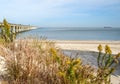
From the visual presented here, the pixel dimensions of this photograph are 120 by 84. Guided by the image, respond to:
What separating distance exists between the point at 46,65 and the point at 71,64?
144 cm

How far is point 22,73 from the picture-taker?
592 centimetres

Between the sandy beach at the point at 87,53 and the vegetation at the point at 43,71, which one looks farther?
the sandy beach at the point at 87,53

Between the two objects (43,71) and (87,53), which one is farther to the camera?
(87,53)

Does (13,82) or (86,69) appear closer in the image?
(13,82)

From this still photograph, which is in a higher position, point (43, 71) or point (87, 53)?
point (43, 71)

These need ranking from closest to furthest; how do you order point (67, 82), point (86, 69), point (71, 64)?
point (71, 64), point (67, 82), point (86, 69)

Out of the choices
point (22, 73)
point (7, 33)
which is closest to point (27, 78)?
point (22, 73)

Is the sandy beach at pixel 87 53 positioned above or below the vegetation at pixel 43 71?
below

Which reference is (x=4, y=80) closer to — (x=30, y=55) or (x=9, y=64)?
(x=9, y=64)

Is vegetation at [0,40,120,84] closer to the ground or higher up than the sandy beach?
higher up

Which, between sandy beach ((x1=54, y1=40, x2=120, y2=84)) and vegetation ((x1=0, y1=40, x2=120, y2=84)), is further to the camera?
sandy beach ((x1=54, y1=40, x2=120, y2=84))

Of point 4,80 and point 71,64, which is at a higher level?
point 71,64

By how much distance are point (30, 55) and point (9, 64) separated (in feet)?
1.53

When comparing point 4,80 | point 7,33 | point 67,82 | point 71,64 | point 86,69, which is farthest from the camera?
point 7,33
